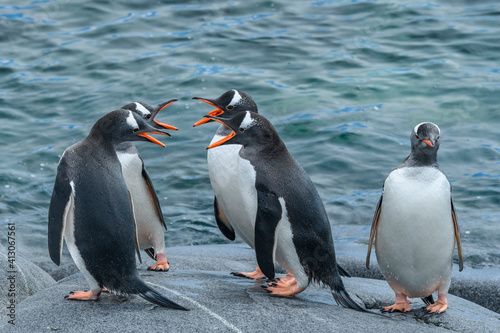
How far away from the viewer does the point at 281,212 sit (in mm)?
4070

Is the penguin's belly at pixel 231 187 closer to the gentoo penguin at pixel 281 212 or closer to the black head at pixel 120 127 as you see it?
the gentoo penguin at pixel 281 212

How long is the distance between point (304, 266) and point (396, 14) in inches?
424

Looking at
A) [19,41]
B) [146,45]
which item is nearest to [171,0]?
[146,45]

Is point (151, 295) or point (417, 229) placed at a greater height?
point (417, 229)

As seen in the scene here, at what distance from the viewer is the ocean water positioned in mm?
8070

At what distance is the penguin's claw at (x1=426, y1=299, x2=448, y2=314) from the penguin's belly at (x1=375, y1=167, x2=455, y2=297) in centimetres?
8

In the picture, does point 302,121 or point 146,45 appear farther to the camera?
point 146,45

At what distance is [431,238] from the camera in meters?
4.22

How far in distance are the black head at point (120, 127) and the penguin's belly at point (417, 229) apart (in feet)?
4.86

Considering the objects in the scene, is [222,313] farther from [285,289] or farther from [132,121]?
[132,121]

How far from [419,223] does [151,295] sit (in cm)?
166

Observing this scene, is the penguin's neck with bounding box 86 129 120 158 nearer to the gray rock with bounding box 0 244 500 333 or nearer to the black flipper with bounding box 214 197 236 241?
the gray rock with bounding box 0 244 500 333

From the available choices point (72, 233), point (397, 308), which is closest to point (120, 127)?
point (72, 233)

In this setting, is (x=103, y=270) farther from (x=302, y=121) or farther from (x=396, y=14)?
(x=396, y=14)
